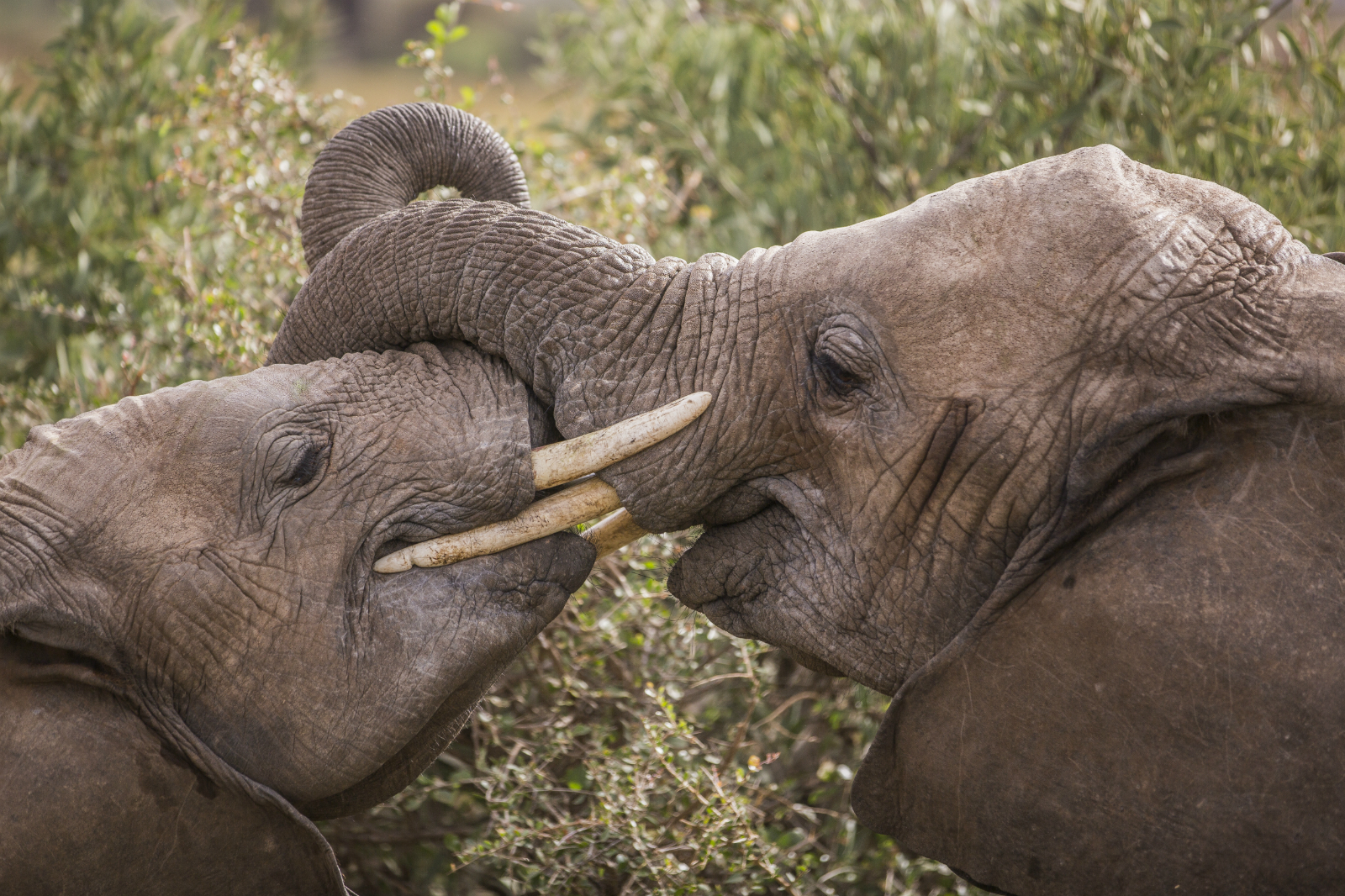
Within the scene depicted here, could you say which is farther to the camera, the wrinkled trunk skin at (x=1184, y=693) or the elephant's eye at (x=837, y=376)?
the elephant's eye at (x=837, y=376)

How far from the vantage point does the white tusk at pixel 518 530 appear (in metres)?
2.69

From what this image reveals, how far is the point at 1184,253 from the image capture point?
7.92 ft

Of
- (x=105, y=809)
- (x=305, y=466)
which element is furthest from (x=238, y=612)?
(x=105, y=809)

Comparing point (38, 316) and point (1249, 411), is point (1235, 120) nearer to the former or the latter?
point (1249, 411)

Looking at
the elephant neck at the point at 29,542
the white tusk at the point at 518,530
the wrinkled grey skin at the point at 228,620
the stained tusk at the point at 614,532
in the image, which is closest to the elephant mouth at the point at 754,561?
the stained tusk at the point at 614,532

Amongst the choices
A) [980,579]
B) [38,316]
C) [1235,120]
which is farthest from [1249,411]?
[38,316]

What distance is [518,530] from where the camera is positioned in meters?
2.75

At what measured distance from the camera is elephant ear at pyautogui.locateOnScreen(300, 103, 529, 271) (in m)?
3.11

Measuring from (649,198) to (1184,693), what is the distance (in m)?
3.47

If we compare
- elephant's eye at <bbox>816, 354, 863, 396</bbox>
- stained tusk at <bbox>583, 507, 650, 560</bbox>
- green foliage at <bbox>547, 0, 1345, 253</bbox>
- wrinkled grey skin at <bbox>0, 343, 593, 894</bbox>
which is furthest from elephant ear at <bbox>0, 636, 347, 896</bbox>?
green foliage at <bbox>547, 0, 1345, 253</bbox>

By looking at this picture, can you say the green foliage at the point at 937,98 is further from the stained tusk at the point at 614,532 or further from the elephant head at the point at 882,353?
the stained tusk at the point at 614,532

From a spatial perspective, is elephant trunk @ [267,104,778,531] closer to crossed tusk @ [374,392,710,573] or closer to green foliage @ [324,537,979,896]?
crossed tusk @ [374,392,710,573]

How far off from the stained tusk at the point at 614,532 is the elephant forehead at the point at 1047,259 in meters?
0.70

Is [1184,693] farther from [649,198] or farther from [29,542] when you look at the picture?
[649,198]
